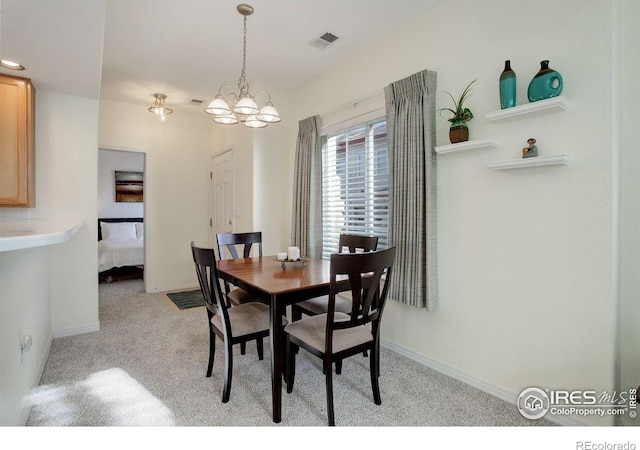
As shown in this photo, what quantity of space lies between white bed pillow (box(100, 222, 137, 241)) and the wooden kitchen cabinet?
12.8 feet

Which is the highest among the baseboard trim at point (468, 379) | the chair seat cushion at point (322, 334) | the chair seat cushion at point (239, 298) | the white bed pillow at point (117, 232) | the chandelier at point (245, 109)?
the chandelier at point (245, 109)

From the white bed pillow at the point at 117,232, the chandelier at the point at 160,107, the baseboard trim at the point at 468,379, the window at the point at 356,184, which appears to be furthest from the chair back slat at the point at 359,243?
the white bed pillow at the point at 117,232

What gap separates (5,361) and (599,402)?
2.83m

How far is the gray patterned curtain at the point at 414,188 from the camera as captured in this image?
229 centimetres

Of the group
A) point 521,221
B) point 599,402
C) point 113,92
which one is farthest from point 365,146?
point 113,92

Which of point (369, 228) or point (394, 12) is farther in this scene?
point (369, 228)

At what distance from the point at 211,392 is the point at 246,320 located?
498mm

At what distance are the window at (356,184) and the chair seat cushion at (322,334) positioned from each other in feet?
3.59

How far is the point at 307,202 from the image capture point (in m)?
3.45

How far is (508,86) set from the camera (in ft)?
6.04

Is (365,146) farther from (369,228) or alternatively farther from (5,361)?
(5,361)

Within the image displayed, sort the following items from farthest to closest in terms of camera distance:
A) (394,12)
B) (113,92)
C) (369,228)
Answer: (113,92) → (369,228) → (394,12)

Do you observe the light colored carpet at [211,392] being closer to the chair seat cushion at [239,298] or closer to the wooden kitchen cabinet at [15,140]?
the chair seat cushion at [239,298]

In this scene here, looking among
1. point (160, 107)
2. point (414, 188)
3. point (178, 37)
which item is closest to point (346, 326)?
point (414, 188)
